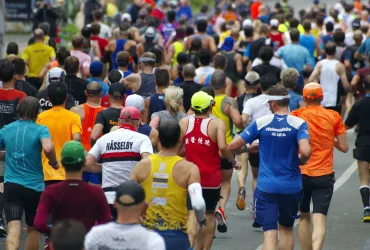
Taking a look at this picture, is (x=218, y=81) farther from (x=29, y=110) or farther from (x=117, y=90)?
(x=29, y=110)

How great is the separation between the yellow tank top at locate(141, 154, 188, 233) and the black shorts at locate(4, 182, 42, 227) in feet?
7.29

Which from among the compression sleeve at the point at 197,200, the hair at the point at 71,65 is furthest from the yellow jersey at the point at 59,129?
the compression sleeve at the point at 197,200

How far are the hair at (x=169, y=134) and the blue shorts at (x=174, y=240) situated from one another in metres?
0.71

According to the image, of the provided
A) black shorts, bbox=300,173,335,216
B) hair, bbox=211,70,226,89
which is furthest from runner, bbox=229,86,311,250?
hair, bbox=211,70,226,89

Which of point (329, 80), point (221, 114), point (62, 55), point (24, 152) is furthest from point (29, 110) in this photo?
point (329, 80)

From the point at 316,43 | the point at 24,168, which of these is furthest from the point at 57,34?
the point at 24,168

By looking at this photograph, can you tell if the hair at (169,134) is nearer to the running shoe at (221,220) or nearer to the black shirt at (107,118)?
the black shirt at (107,118)

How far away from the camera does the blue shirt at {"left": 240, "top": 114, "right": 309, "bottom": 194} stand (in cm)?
1031

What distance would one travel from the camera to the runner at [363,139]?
13547 millimetres

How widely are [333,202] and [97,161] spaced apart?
252 inches

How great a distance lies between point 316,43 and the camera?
77.2 ft

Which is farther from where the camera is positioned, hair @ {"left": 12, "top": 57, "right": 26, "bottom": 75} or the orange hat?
hair @ {"left": 12, "top": 57, "right": 26, "bottom": 75}

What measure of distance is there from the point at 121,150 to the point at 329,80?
985 cm

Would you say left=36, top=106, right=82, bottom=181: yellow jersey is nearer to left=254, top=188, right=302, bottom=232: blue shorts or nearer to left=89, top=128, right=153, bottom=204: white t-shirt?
left=89, top=128, right=153, bottom=204: white t-shirt
